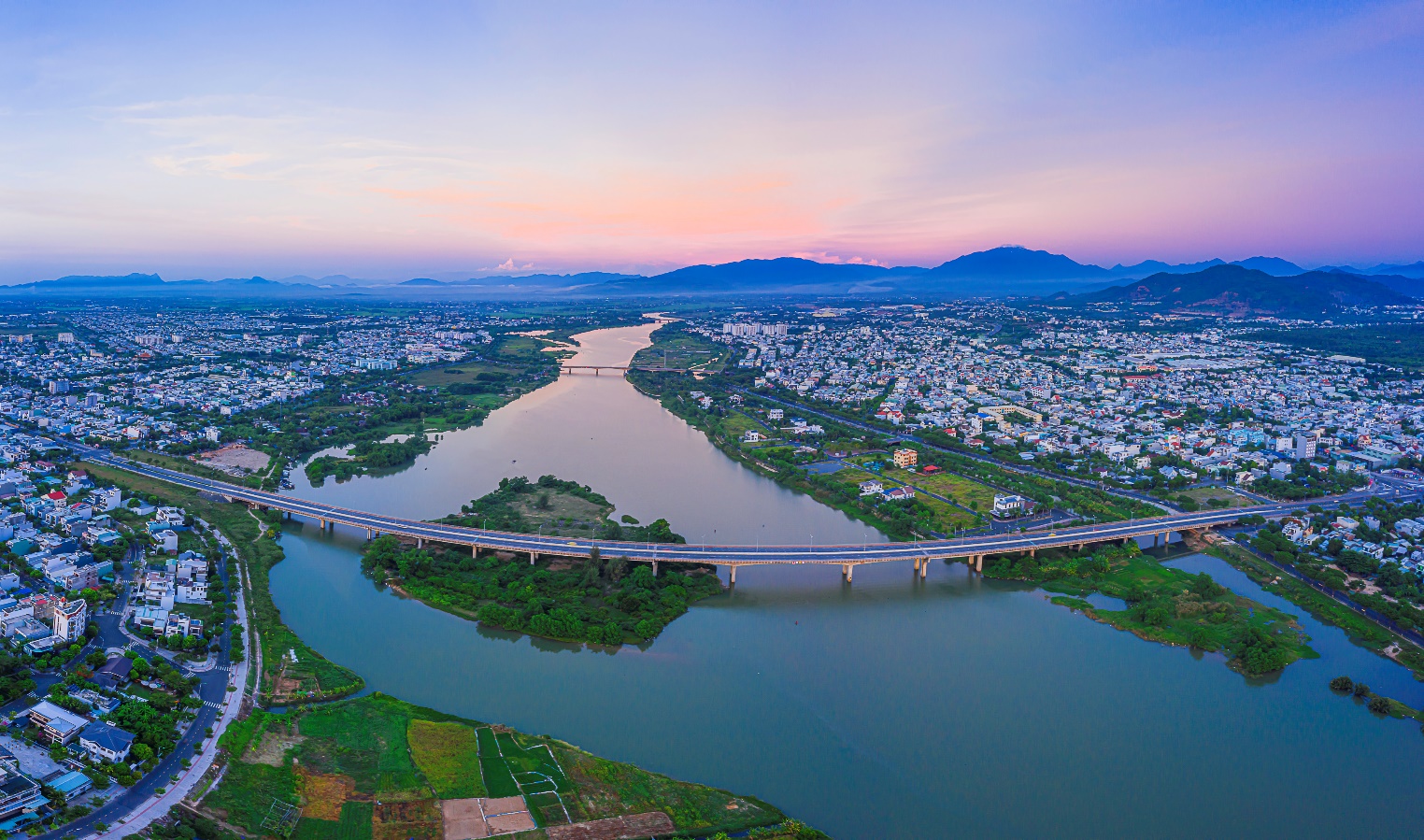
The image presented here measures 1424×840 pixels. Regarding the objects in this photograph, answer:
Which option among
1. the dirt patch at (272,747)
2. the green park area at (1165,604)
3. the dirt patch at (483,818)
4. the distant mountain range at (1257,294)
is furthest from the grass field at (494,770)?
the distant mountain range at (1257,294)

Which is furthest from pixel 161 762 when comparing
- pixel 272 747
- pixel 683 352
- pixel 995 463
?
pixel 683 352

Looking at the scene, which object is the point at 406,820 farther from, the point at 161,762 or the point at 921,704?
the point at 921,704

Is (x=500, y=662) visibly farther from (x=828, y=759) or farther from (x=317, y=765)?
(x=828, y=759)

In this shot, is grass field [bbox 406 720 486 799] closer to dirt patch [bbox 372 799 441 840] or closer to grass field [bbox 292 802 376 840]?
dirt patch [bbox 372 799 441 840]

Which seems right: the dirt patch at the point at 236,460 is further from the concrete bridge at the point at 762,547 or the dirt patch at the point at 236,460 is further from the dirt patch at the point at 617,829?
the dirt patch at the point at 617,829

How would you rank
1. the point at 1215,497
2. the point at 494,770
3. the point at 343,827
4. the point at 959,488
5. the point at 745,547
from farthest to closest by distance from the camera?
the point at 959,488 < the point at 1215,497 < the point at 745,547 < the point at 494,770 < the point at 343,827

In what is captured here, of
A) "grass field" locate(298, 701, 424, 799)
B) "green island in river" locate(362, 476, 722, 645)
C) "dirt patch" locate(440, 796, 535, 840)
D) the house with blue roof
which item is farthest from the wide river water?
the house with blue roof
